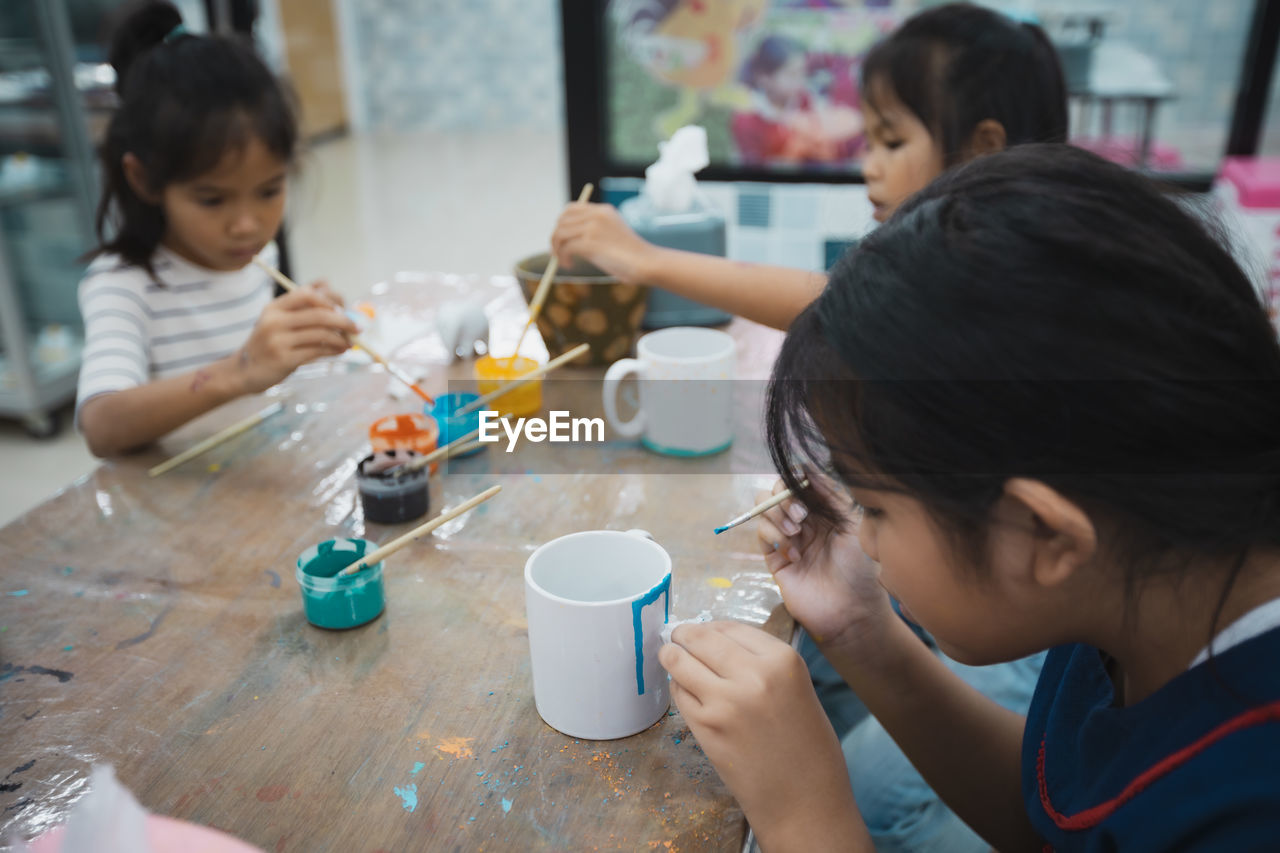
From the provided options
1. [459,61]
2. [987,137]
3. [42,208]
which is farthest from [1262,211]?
[459,61]

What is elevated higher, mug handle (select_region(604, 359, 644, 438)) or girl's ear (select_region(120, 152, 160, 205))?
girl's ear (select_region(120, 152, 160, 205))

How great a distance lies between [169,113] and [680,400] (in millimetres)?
879

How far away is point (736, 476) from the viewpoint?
1027 mm

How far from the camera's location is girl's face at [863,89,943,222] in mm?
1368

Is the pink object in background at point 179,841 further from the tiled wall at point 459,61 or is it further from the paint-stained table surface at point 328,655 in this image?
the tiled wall at point 459,61

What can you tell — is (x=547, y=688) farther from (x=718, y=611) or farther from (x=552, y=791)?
(x=718, y=611)

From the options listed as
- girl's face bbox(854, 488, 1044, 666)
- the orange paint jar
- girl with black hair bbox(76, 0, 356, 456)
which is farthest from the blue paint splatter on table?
girl with black hair bbox(76, 0, 356, 456)

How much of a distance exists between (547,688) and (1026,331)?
0.40 meters

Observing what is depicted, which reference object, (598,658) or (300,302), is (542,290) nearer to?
(300,302)

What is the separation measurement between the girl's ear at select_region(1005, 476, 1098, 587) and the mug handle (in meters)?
0.58

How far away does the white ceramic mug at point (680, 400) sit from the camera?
1029 mm

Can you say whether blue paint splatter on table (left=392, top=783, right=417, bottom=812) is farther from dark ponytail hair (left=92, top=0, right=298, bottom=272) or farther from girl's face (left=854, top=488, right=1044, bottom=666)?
dark ponytail hair (left=92, top=0, right=298, bottom=272)
